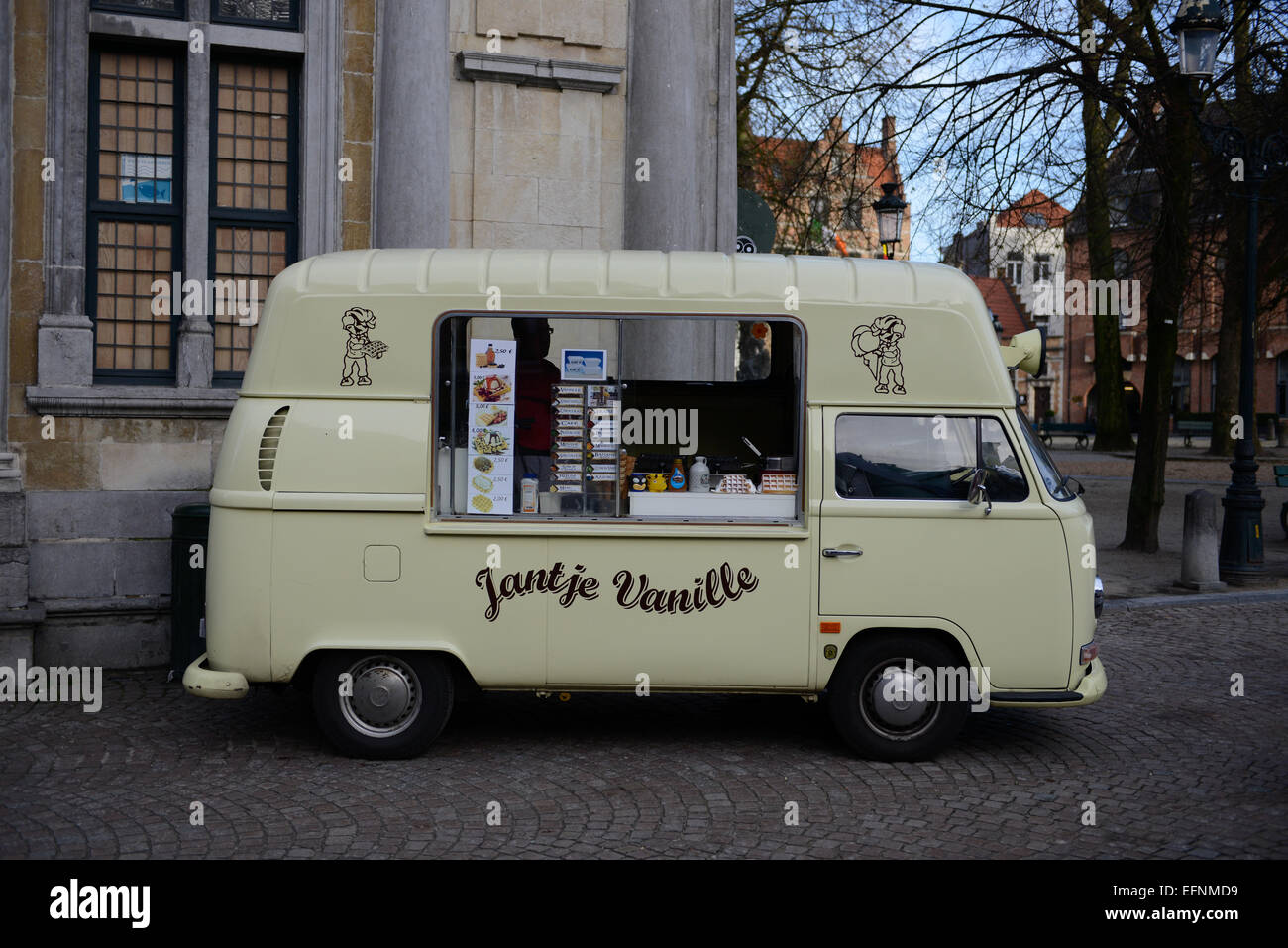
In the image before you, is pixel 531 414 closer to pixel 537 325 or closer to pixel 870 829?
pixel 537 325

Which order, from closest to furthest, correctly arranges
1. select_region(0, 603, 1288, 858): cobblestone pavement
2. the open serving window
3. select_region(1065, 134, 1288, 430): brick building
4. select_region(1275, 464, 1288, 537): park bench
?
select_region(0, 603, 1288, 858): cobblestone pavement
the open serving window
select_region(1065, 134, 1288, 430): brick building
select_region(1275, 464, 1288, 537): park bench

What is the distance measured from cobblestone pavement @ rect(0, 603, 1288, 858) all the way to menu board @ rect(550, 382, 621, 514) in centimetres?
144

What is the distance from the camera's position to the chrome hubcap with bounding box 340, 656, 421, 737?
7.07 m

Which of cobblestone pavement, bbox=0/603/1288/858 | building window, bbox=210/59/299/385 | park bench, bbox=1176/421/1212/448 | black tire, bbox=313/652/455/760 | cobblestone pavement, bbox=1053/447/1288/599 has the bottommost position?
cobblestone pavement, bbox=0/603/1288/858

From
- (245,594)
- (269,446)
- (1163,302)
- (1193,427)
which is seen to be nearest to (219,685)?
(245,594)

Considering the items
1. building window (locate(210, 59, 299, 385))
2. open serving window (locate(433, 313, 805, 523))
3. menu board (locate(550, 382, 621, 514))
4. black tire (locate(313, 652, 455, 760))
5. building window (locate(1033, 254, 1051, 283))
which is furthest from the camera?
building window (locate(1033, 254, 1051, 283))

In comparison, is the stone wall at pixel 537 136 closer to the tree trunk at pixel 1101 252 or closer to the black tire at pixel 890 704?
the black tire at pixel 890 704

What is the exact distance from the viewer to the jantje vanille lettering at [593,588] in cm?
700

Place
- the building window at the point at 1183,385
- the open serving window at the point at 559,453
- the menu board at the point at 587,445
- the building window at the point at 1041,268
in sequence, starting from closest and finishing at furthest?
the open serving window at the point at 559,453 < the menu board at the point at 587,445 < the building window at the point at 1041,268 < the building window at the point at 1183,385

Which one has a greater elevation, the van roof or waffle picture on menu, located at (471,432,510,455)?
the van roof

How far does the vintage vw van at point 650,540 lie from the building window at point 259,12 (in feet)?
13.6

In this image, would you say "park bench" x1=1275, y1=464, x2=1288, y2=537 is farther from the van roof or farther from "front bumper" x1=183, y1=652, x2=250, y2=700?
"front bumper" x1=183, y1=652, x2=250, y2=700

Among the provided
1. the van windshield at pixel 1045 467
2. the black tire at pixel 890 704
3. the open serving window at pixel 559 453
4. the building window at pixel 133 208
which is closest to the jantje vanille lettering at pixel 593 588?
the open serving window at pixel 559 453

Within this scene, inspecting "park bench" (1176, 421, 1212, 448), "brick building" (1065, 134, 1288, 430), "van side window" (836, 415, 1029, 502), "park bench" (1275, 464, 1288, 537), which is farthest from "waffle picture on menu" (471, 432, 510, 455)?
"park bench" (1176, 421, 1212, 448)
